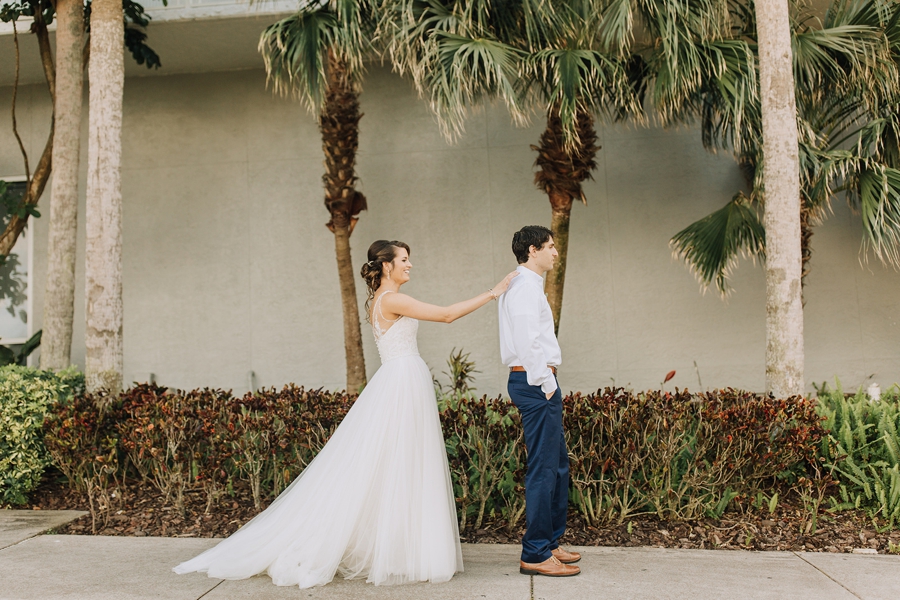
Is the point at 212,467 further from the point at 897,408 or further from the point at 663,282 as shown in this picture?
the point at 663,282

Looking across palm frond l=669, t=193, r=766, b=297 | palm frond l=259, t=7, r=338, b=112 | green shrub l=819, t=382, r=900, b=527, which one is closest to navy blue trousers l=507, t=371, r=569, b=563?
green shrub l=819, t=382, r=900, b=527

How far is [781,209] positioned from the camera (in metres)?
5.52

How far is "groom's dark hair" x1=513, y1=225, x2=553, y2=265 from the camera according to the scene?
13.0ft

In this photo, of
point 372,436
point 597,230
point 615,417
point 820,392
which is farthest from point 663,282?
point 372,436

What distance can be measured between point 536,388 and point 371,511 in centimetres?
118

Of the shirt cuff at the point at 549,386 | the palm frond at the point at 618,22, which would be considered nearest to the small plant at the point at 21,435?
the shirt cuff at the point at 549,386

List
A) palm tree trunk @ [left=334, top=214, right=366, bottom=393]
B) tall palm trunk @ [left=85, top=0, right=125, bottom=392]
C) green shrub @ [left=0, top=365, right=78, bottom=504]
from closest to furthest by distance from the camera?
green shrub @ [left=0, top=365, right=78, bottom=504] → tall palm trunk @ [left=85, top=0, right=125, bottom=392] → palm tree trunk @ [left=334, top=214, right=366, bottom=393]

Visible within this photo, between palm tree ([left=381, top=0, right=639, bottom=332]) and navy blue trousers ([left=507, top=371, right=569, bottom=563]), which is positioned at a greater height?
palm tree ([left=381, top=0, right=639, bottom=332])

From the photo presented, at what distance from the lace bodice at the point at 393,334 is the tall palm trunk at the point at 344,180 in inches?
134

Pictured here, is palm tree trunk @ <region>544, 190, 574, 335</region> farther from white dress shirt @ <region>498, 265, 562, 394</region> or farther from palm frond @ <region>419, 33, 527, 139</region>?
white dress shirt @ <region>498, 265, 562, 394</region>

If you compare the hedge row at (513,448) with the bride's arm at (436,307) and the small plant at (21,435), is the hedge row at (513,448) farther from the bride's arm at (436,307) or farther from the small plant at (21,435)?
the bride's arm at (436,307)

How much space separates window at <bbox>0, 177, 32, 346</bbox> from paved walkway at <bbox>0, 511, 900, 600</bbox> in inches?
236

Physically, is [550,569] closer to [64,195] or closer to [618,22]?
[618,22]

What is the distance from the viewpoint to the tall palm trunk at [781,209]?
5504 mm
